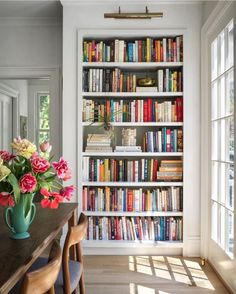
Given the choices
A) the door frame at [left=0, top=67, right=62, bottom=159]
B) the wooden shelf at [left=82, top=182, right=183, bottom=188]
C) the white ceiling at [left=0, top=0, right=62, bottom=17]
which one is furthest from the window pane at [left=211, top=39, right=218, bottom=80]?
the door frame at [left=0, top=67, right=62, bottom=159]

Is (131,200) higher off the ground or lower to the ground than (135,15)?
lower

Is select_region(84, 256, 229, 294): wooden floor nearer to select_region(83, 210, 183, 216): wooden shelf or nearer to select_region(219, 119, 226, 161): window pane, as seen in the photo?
select_region(83, 210, 183, 216): wooden shelf

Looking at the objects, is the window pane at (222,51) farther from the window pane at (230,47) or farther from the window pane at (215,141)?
the window pane at (215,141)

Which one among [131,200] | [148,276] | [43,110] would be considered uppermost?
[43,110]

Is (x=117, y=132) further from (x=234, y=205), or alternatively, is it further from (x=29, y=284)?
(x=29, y=284)

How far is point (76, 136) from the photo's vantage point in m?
3.55

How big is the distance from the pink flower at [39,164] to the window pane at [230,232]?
5.65ft

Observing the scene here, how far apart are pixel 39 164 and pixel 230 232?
6.11 ft

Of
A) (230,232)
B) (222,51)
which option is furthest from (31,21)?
(230,232)

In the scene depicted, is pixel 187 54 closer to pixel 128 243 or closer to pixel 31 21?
pixel 31 21

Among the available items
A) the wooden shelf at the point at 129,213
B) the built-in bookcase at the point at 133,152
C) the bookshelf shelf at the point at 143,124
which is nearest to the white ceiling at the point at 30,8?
the built-in bookcase at the point at 133,152

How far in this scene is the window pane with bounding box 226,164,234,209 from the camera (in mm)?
2701

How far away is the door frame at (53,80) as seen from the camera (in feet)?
13.2

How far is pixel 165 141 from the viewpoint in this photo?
3.59 m
